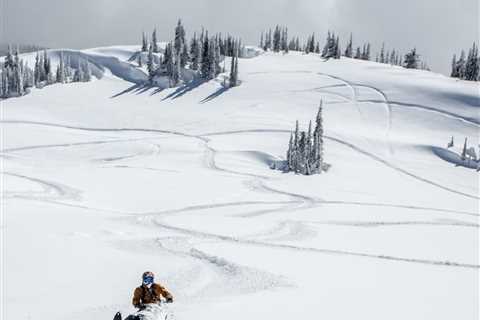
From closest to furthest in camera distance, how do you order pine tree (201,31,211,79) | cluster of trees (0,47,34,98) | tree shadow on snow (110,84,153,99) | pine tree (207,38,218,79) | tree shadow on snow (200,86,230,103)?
tree shadow on snow (200,86,230,103) → cluster of trees (0,47,34,98) → tree shadow on snow (110,84,153,99) → pine tree (207,38,218,79) → pine tree (201,31,211,79)

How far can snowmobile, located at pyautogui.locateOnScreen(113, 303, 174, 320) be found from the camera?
36.2 ft

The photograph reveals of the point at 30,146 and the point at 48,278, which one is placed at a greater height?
the point at 48,278

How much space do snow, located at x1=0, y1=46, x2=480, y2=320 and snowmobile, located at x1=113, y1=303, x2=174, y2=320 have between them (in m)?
3.22

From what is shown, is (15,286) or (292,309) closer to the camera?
(292,309)

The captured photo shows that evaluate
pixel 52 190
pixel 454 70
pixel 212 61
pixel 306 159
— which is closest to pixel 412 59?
pixel 454 70

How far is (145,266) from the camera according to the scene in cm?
2105

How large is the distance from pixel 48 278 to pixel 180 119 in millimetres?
73830

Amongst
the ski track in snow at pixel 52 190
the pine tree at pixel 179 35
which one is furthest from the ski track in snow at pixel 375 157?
the pine tree at pixel 179 35

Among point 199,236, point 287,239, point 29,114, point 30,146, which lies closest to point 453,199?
point 287,239

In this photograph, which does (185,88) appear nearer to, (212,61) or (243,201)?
(212,61)

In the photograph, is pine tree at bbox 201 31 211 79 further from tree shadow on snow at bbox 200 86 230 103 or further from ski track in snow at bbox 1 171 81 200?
ski track in snow at bbox 1 171 81 200

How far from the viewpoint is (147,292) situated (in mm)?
12469

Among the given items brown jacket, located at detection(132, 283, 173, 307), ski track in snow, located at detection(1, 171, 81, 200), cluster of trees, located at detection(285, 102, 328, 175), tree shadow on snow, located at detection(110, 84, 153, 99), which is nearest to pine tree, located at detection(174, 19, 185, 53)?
tree shadow on snow, located at detection(110, 84, 153, 99)

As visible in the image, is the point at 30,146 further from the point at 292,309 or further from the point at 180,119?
the point at 292,309
